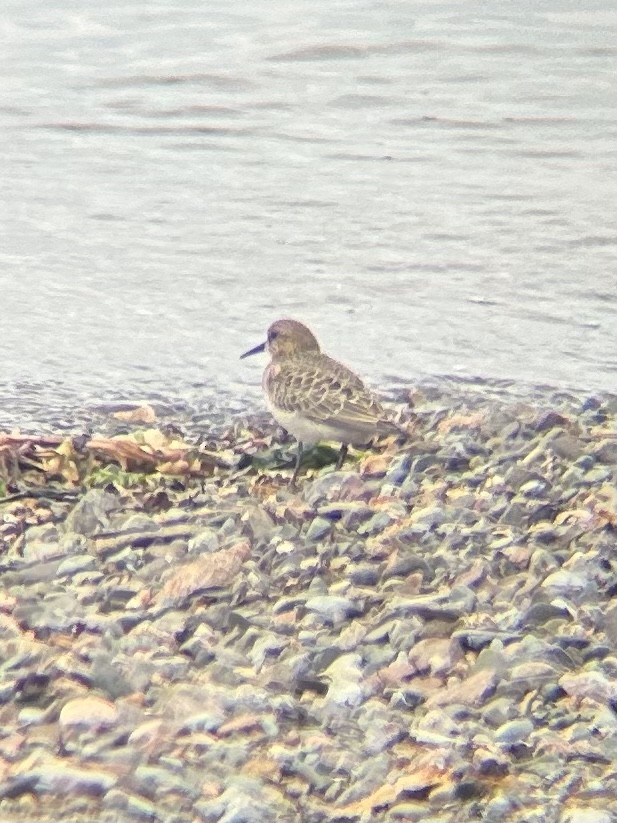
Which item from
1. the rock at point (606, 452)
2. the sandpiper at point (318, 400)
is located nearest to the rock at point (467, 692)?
the rock at point (606, 452)

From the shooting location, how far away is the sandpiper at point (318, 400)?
5832 mm

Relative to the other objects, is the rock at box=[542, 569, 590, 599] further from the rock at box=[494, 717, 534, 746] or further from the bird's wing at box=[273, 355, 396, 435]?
the bird's wing at box=[273, 355, 396, 435]

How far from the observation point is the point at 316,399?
599 cm

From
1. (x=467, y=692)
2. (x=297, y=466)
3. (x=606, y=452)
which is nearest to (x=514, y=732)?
(x=467, y=692)

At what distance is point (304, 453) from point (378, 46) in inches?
270

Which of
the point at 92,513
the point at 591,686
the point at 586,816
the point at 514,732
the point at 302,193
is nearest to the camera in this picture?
the point at 586,816

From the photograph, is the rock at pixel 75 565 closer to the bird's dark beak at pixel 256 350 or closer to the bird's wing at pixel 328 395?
the bird's wing at pixel 328 395

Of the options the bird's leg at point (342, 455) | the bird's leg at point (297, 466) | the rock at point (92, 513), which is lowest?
the bird's leg at point (342, 455)

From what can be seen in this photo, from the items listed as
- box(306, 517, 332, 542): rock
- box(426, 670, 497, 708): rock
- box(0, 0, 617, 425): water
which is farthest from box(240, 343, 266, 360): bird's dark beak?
box(426, 670, 497, 708): rock

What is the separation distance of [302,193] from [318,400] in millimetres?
4310

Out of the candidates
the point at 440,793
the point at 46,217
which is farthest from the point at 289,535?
Answer: the point at 46,217

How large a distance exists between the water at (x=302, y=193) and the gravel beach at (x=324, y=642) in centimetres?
161

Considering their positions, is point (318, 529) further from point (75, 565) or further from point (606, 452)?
point (606, 452)

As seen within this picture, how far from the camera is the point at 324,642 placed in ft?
13.1
